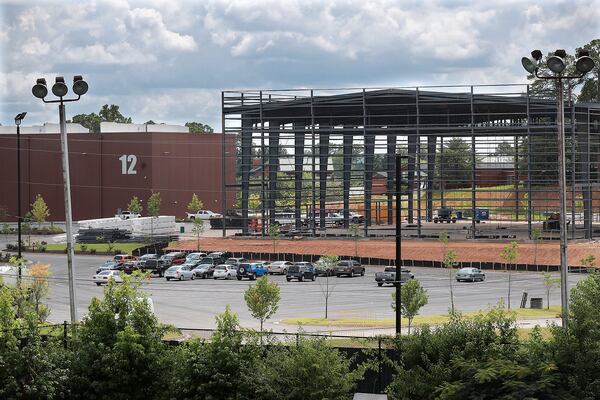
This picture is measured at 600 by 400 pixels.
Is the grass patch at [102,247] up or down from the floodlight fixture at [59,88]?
down

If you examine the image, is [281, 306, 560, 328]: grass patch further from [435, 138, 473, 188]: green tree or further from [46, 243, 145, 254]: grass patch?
[46, 243, 145, 254]: grass patch

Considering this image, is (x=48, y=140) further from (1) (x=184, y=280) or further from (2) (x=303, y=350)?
(2) (x=303, y=350)

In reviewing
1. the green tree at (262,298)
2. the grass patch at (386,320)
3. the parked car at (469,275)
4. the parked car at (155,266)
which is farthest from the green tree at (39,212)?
the green tree at (262,298)

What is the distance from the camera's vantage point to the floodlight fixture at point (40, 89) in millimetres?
28969

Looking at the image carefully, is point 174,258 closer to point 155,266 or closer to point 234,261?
point 155,266

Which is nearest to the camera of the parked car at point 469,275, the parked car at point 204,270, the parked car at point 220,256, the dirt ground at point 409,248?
the parked car at point 469,275

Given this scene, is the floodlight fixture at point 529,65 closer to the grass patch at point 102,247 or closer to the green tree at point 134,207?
the grass patch at point 102,247

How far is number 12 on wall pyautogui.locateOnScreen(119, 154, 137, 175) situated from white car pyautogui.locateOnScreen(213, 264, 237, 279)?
2120 inches

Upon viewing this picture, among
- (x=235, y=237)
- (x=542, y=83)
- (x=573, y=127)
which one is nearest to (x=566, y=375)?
(x=573, y=127)

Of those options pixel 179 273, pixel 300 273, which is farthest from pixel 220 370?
pixel 179 273

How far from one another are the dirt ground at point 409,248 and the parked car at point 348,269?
806cm

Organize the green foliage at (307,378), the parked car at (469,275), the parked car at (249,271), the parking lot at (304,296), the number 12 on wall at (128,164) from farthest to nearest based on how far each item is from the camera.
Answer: the number 12 on wall at (128,164) < the parked car at (249,271) < the parked car at (469,275) < the parking lot at (304,296) < the green foliage at (307,378)

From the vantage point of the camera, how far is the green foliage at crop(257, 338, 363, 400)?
80.2 ft

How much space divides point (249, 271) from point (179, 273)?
16.7ft
